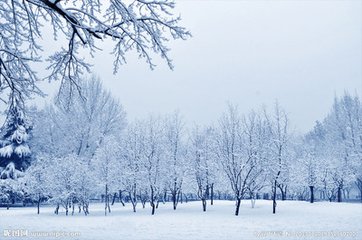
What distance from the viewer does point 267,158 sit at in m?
28.7

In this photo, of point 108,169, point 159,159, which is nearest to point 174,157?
point 159,159

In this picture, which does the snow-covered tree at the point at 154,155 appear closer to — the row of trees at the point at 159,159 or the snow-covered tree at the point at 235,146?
the row of trees at the point at 159,159

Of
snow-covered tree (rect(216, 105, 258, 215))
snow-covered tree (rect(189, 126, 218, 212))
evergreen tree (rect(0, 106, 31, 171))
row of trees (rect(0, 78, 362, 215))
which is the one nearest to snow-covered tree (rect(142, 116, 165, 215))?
row of trees (rect(0, 78, 362, 215))

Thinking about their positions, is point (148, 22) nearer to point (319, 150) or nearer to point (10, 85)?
point (10, 85)

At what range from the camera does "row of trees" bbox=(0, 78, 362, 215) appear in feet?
92.6

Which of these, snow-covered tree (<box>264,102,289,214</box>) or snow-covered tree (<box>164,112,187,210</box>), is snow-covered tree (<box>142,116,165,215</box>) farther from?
snow-covered tree (<box>264,102,289,214</box>)

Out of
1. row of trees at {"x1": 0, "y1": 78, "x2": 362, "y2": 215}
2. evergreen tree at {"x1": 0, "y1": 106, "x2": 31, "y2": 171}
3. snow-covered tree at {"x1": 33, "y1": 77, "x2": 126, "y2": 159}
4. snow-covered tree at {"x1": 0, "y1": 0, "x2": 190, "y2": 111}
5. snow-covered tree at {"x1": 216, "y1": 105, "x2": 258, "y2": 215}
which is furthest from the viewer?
snow-covered tree at {"x1": 33, "y1": 77, "x2": 126, "y2": 159}

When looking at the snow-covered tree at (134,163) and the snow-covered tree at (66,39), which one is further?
the snow-covered tree at (134,163)

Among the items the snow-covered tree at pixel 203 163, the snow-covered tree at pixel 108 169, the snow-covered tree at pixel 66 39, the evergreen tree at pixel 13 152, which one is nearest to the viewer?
the snow-covered tree at pixel 66 39

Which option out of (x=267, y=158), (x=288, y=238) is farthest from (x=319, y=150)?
(x=288, y=238)

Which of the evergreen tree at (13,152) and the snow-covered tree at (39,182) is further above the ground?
the evergreen tree at (13,152)

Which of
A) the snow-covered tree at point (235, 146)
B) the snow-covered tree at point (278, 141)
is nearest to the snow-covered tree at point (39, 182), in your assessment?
the snow-covered tree at point (235, 146)

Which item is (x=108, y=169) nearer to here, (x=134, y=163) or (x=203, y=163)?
(x=134, y=163)

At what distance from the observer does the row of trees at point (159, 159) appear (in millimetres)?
28234
